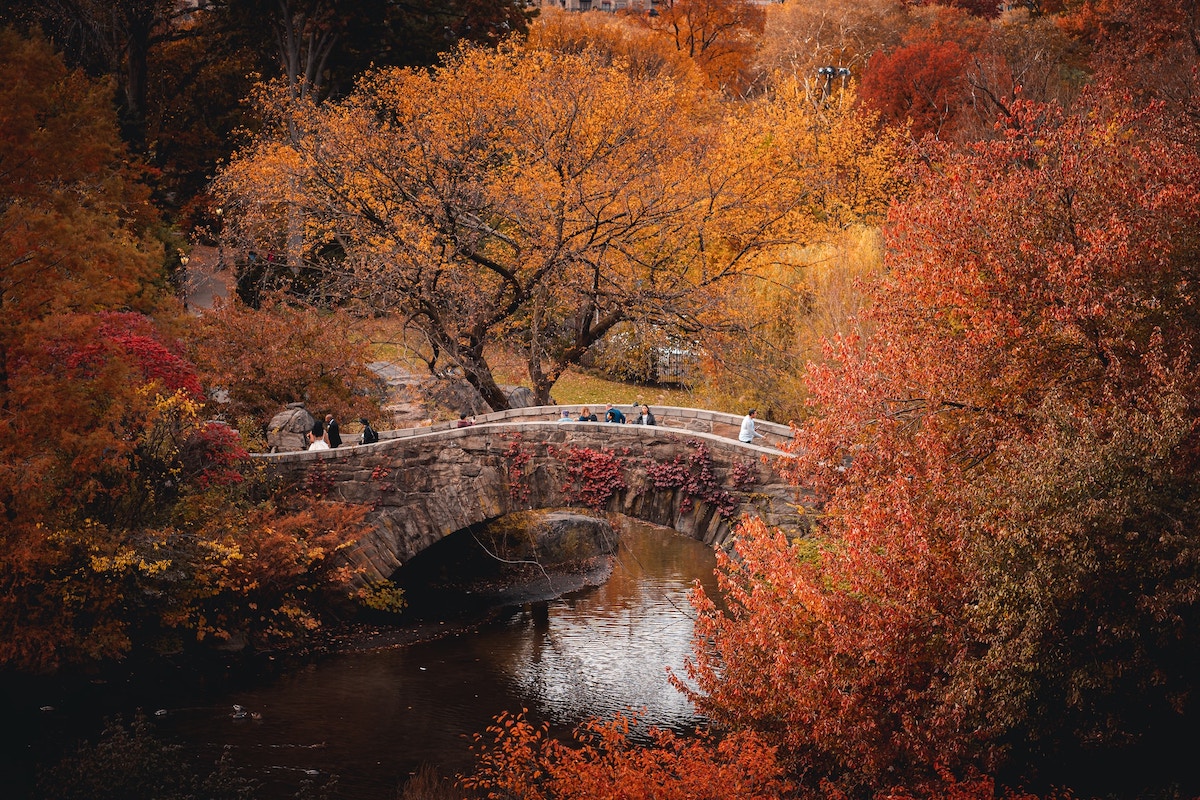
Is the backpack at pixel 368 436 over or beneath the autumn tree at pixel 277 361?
beneath

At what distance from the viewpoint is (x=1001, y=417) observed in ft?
43.2

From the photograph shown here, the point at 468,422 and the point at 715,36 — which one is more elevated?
the point at 715,36

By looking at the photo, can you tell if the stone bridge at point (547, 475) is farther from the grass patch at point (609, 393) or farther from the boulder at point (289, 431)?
the grass patch at point (609, 393)

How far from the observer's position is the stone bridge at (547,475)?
20359mm

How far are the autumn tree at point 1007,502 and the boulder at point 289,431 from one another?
1330 centimetres

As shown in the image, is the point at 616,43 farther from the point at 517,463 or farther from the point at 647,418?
the point at 517,463

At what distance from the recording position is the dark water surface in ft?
58.6

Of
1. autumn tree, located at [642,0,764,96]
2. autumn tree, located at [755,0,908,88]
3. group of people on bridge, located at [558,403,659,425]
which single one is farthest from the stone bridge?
autumn tree, located at [642,0,764,96]

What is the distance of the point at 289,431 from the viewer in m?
25.4

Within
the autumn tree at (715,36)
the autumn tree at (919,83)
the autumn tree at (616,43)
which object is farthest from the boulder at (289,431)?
the autumn tree at (715,36)

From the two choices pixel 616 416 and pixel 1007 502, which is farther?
pixel 616 416

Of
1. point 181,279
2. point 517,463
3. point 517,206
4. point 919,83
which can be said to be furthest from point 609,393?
point 919,83

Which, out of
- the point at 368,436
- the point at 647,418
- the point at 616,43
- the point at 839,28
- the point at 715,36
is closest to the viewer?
the point at 647,418

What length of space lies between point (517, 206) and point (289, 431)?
759cm
